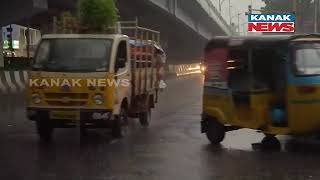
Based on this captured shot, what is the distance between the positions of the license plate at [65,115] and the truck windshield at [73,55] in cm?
82

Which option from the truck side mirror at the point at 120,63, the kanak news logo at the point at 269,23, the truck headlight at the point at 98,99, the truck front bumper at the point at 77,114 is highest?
the kanak news logo at the point at 269,23

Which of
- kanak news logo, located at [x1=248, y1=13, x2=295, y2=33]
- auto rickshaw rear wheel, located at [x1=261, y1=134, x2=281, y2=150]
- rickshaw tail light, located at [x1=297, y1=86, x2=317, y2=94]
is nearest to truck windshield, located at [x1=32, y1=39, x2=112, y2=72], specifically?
auto rickshaw rear wheel, located at [x1=261, y1=134, x2=281, y2=150]

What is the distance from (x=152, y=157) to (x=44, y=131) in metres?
2.93

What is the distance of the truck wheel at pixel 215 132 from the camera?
12.6 meters

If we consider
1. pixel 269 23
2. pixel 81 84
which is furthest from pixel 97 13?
pixel 269 23

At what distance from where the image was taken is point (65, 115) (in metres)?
12.4

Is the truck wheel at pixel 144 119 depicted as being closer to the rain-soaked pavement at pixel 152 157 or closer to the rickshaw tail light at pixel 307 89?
the rain-soaked pavement at pixel 152 157

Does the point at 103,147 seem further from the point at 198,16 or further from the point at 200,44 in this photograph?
the point at 200,44

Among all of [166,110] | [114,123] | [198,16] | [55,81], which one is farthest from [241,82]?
[198,16]

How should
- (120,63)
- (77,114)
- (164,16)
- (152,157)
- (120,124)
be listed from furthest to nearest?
(164,16)
(120,124)
(120,63)
(77,114)
(152,157)

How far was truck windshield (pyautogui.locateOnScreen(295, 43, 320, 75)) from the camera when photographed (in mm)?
11227

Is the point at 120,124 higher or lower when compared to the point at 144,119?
higher

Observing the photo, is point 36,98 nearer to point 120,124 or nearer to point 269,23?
point 120,124

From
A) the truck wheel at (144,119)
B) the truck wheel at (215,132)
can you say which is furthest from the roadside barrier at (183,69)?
the truck wheel at (215,132)
